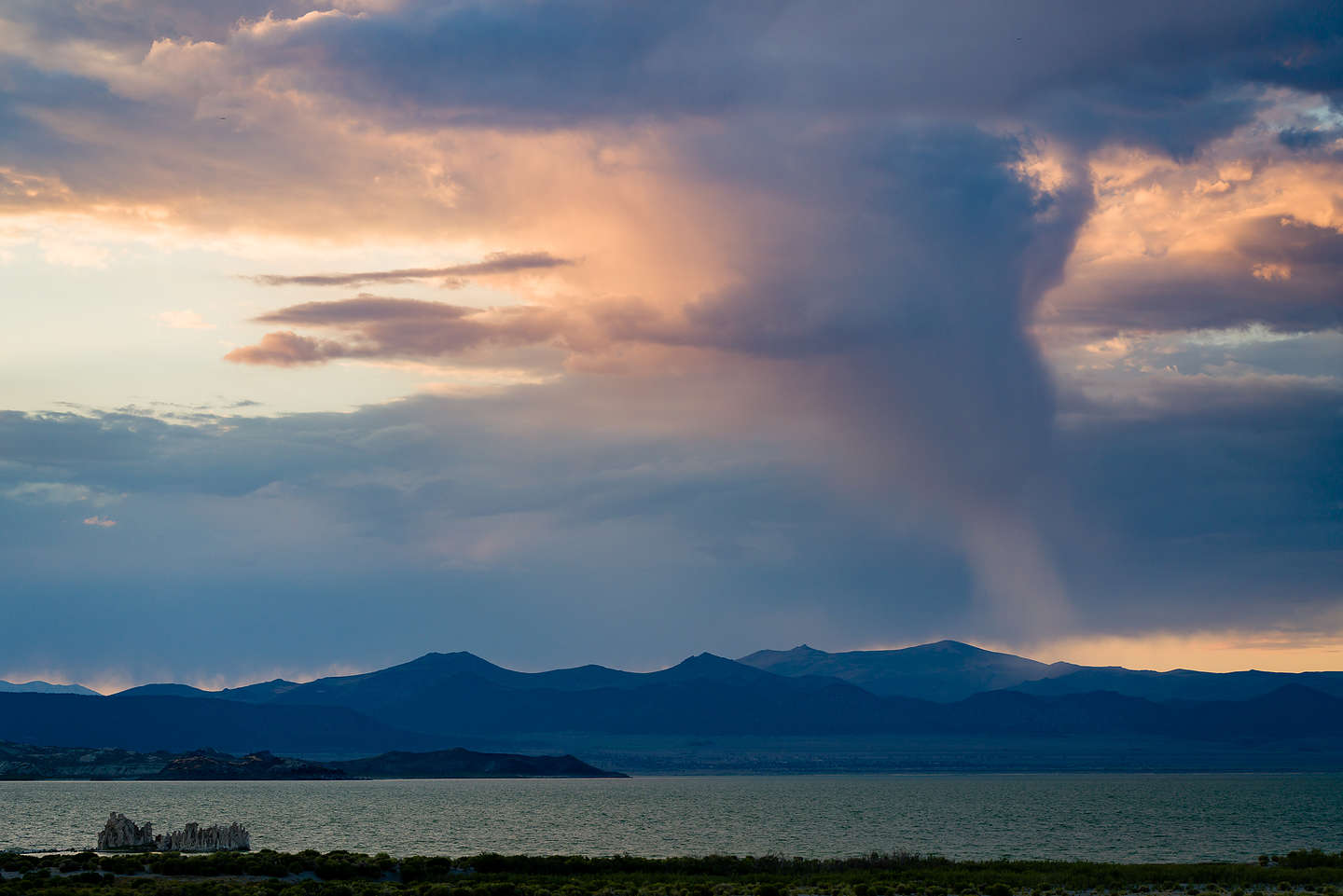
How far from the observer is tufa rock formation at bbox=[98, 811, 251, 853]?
114 m

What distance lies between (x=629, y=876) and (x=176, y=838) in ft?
153

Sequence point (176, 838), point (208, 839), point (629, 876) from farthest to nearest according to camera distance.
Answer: point (176, 838) < point (208, 839) < point (629, 876)

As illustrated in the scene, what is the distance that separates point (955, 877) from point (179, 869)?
54807 millimetres

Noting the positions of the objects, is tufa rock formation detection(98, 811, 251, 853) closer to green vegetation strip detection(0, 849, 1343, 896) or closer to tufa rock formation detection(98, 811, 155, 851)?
tufa rock formation detection(98, 811, 155, 851)

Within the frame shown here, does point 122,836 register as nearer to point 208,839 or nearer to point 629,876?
point 208,839

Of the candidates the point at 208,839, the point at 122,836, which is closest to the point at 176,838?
the point at 208,839

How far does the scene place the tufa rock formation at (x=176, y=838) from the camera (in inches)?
4483

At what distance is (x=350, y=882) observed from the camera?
290 ft

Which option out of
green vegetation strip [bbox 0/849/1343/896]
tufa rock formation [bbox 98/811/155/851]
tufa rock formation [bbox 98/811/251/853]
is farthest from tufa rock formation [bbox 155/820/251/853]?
green vegetation strip [bbox 0/849/1343/896]

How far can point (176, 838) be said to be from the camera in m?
116

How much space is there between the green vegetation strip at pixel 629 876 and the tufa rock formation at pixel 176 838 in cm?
930

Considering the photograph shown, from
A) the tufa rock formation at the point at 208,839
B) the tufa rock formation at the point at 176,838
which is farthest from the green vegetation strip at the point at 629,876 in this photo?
the tufa rock formation at the point at 208,839

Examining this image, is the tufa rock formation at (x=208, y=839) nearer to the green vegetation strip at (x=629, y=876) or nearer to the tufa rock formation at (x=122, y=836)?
the tufa rock formation at (x=122, y=836)

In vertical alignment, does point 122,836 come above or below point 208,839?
above
